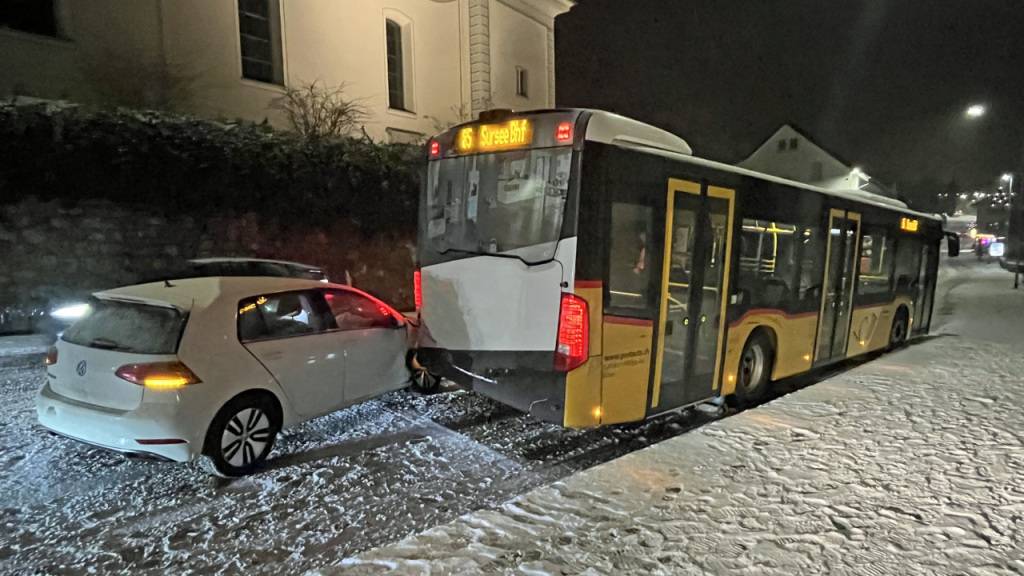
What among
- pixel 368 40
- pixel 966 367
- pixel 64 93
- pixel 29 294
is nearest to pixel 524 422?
pixel 966 367

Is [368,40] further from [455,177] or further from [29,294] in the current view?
[455,177]

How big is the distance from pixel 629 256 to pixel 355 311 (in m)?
2.85

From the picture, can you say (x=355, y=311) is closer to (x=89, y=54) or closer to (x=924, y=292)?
(x=89, y=54)

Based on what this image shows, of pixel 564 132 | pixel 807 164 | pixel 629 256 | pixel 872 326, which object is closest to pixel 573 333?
pixel 629 256

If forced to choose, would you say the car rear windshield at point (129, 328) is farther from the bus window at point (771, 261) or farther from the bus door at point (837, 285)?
the bus door at point (837, 285)

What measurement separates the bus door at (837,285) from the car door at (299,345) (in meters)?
6.50

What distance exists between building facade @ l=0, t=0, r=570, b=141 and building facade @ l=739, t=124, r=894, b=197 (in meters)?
34.8

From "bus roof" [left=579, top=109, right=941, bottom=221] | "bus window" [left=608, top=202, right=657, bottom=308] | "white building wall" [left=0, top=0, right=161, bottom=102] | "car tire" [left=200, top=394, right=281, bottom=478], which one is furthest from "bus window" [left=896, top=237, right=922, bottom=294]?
"white building wall" [left=0, top=0, right=161, bottom=102]

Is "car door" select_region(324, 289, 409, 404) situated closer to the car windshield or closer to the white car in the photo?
the white car

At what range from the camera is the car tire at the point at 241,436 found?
4.75m

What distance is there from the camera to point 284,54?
1580 centimetres

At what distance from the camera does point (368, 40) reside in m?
17.8

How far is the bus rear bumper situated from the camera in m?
5.11

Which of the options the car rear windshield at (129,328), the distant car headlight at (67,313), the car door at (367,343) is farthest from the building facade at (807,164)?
the car rear windshield at (129,328)
